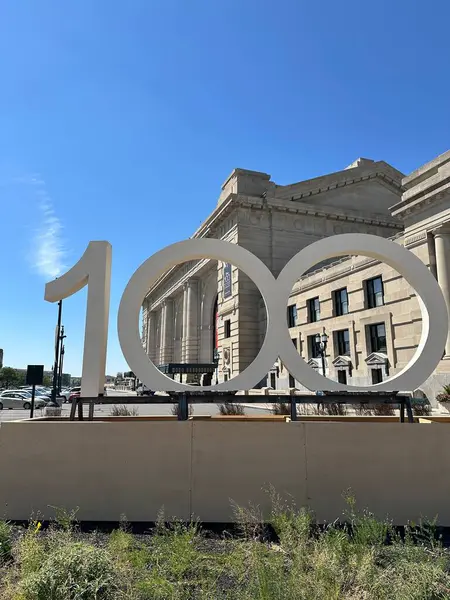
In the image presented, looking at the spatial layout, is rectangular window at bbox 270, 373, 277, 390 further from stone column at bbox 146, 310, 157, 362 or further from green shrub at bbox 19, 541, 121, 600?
stone column at bbox 146, 310, 157, 362

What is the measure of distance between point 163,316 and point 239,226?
41.2 meters

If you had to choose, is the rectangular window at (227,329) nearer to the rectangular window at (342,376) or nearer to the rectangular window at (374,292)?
the rectangular window at (342,376)

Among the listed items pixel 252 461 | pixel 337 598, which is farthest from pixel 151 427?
pixel 337 598

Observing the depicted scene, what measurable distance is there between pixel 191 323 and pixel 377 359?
36344mm

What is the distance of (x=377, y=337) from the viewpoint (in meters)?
30.6

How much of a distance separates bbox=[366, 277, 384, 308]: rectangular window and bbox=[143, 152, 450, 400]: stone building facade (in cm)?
8

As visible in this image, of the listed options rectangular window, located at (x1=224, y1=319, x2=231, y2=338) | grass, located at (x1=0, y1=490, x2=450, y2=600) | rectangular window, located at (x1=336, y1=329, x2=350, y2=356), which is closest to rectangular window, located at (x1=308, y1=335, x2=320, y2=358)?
rectangular window, located at (x1=336, y1=329, x2=350, y2=356)

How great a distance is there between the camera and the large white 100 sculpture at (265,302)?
853cm

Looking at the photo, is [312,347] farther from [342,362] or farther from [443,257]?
[443,257]

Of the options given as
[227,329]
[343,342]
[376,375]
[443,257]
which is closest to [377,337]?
[376,375]

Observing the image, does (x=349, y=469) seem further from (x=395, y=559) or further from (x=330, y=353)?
(x=330, y=353)

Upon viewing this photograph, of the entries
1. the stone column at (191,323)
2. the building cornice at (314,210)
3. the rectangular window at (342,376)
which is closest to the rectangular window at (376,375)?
the rectangular window at (342,376)

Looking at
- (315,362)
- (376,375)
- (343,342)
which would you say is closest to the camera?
(376,375)

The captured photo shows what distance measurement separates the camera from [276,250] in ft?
150
